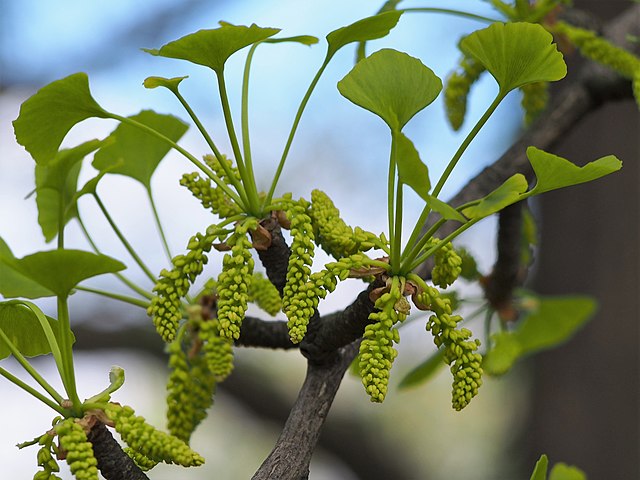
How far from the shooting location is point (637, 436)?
1.84m

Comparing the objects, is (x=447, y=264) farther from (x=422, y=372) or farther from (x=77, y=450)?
(x=422, y=372)

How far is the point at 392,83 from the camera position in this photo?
499 millimetres

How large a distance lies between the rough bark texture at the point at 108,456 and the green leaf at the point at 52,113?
0.65 feet

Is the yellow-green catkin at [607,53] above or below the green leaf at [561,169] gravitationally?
above

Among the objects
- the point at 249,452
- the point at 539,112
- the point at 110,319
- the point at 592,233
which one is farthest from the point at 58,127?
the point at 249,452

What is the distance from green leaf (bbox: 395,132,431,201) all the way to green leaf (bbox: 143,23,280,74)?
0.10 metres

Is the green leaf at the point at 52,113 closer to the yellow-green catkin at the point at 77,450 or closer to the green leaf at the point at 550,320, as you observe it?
the yellow-green catkin at the point at 77,450

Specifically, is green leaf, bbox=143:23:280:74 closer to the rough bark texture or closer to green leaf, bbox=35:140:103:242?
green leaf, bbox=35:140:103:242

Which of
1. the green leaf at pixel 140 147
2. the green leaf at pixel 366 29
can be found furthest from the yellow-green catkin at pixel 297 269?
the green leaf at pixel 140 147

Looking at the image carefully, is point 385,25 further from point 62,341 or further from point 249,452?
point 249,452

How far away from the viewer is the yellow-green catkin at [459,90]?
839mm

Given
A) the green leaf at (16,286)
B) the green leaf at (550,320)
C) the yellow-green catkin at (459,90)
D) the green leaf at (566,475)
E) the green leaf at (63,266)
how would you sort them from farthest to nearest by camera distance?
the green leaf at (550,320)
the yellow-green catkin at (459,90)
the green leaf at (566,475)
the green leaf at (16,286)
the green leaf at (63,266)

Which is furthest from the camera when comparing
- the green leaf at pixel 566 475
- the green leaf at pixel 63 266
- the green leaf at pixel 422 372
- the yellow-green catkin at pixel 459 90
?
the green leaf at pixel 422 372

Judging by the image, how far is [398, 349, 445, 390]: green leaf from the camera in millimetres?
952
